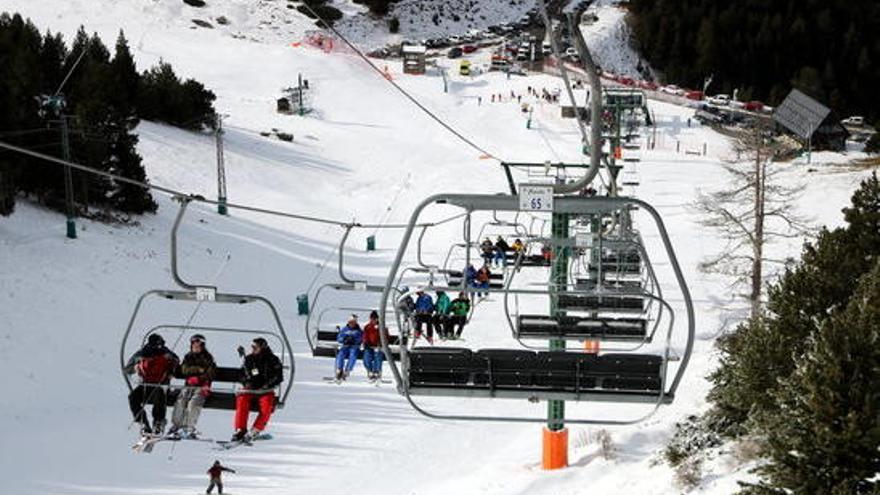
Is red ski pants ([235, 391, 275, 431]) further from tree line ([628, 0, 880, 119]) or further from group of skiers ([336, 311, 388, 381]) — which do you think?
tree line ([628, 0, 880, 119])

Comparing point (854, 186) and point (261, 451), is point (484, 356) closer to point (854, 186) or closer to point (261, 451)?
point (261, 451)

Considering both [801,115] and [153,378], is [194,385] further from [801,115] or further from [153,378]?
[801,115]

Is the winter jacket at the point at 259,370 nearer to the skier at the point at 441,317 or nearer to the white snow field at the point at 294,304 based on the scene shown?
the skier at the point at 441,317

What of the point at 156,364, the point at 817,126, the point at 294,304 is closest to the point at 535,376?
the point at 156,364

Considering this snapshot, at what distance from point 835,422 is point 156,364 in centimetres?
796

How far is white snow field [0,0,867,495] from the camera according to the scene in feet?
60.3

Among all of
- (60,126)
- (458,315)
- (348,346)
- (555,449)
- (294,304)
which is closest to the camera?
(348,346)

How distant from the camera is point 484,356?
325 inches

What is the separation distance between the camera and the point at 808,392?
1086cm

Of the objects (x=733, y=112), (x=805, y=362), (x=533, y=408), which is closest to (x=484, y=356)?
(x=805, y=362)

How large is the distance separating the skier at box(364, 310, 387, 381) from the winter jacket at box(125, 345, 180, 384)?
4.48m

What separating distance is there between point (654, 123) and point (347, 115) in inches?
774

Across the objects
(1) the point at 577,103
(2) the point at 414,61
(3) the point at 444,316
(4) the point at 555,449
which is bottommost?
(4) the point at 555,449

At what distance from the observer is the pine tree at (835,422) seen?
1007 cm
